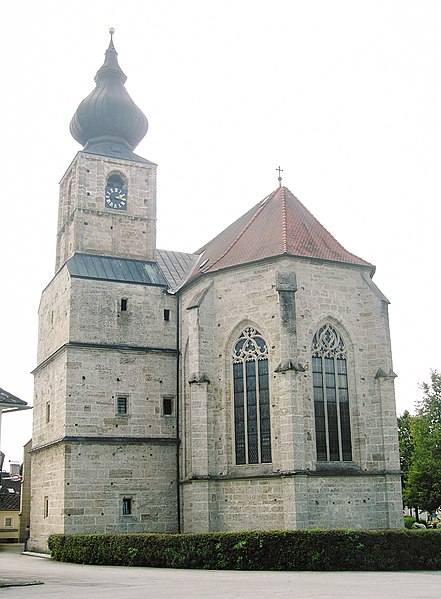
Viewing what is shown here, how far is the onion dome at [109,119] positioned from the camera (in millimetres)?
32812

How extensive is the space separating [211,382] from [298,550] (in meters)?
8.35

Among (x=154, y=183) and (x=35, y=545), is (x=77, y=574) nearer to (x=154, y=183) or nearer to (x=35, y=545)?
(x=35, y=545)

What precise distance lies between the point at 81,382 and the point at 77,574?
32.2 feet

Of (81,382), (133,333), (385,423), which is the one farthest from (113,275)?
(385,423)

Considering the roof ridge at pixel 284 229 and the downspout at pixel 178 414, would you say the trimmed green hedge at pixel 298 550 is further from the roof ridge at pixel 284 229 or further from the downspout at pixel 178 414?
the roof ridge at pixel 284 229

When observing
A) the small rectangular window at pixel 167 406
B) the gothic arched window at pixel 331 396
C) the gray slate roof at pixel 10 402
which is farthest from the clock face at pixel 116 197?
the gray slate roof at pixel 10 402

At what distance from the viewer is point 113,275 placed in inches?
1185

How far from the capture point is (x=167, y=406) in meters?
29.3

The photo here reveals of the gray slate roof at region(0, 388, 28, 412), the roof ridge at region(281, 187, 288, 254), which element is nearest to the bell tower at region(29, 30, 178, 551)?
the roof ridge at region(281, 187, 288, 254)

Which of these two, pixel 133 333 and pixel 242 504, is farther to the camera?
pixel 133 333

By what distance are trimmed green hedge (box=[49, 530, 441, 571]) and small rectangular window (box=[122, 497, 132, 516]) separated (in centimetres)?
602

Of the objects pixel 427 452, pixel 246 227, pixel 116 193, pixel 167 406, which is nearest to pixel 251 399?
pixel 167 406

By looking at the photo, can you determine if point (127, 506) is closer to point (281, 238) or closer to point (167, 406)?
point (167, 406)

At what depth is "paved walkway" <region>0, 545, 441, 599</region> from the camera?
13141mm
